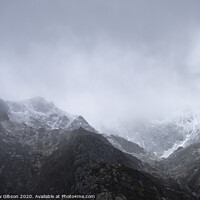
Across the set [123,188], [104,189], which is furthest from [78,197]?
[123,188]

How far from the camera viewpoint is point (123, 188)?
199 m

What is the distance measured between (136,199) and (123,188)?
44.9ft

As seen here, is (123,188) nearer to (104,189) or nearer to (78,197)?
(104,189)

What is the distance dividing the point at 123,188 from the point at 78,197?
1477 inches

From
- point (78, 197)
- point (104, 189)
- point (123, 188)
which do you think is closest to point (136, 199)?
point (123, 188)

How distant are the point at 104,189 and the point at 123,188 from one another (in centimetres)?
1753

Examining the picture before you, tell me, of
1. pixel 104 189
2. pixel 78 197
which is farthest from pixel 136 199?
pixel 78 197

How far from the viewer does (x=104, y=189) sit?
19100 centimetres

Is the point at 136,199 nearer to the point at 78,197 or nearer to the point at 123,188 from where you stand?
the point at 123,188

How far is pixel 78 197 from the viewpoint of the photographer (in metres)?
199

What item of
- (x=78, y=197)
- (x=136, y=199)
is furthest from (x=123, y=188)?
(x=78, y=197)

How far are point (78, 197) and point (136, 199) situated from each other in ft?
154
